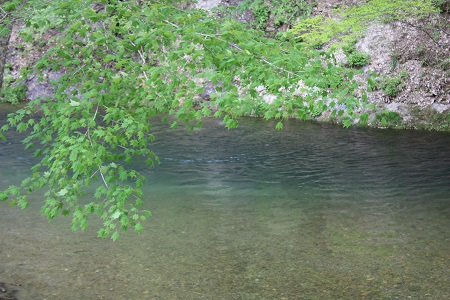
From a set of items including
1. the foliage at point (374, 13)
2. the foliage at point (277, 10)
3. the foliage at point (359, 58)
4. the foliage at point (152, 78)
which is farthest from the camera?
the foliage at point (277, 10)

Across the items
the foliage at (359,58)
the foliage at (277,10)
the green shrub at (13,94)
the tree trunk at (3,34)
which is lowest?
the green shrub at (13,94)

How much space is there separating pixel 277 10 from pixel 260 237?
58.4 feet

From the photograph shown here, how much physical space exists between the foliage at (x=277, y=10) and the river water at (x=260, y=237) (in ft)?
37.1

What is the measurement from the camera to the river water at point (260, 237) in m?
6.73

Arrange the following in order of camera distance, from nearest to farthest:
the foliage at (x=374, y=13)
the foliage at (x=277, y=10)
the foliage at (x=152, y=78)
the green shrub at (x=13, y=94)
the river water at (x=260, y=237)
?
1. the foliage at (x=152, y=78)
2. the river water at (x=260, y=237)
3. the foliage at (x=374, y=13)
4. the foliage at (x=277, y=10)
5. the green shrub at (x=13, y=94)

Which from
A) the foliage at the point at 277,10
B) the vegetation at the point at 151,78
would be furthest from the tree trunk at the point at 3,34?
the foliage at the point at 277,10

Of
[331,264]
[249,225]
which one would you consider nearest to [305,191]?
[249,225]

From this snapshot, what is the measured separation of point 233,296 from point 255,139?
11.0m

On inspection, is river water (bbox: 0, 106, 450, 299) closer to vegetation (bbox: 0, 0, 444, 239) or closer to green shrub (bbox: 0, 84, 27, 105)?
vegetation (bbox: 0, 0, 444, 239)

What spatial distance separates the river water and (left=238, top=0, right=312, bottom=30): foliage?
1132cm

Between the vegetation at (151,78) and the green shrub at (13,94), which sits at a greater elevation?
the vegetation at (151,78)

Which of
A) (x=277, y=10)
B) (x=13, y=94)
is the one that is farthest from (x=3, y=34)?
(x=13, y=94)

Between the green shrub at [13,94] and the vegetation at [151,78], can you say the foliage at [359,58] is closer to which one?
the green shrub at [13,94]

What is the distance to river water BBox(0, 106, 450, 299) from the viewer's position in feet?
22.1
